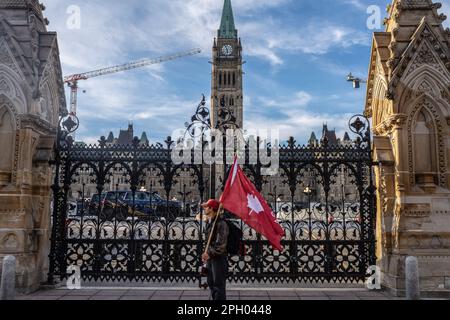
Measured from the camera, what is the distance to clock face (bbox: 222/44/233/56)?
392 feet

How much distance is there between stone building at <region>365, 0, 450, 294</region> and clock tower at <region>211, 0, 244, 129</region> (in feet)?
321

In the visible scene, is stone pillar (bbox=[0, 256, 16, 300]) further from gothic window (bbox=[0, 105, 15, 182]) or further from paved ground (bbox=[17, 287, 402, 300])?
gothic window (bbox=[0, 105, 15, 182])

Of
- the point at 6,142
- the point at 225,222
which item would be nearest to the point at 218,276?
the point at 225,222

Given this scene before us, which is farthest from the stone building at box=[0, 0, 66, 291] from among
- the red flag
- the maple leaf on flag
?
the maple leaf on flag

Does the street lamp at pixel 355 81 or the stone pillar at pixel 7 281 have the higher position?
the street lamp at pixel 355 81

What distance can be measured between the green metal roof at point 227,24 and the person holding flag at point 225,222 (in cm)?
12121

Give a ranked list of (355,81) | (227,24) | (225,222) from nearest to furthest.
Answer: (225,222)
(355,81)
(227,24)

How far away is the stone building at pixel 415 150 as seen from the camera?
902 centimetres

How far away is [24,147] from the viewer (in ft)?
30.6

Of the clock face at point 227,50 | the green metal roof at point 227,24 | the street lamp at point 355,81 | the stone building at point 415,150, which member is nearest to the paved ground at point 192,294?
the stone building at point 415,150

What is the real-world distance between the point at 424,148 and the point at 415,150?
0.78 ft

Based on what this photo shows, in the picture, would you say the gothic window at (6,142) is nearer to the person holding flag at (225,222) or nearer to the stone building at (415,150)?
the person holding flag at (225,222)

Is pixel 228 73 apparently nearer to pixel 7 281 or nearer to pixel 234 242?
pixel 234 242
